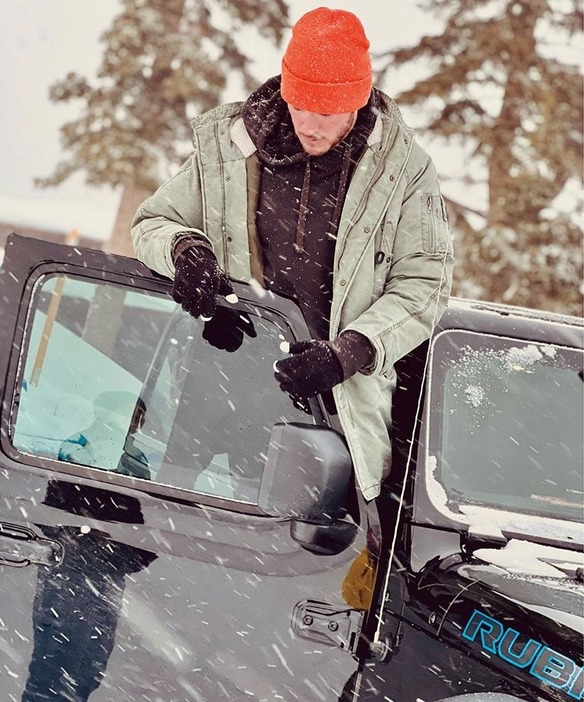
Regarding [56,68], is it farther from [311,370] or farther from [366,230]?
[311,370]

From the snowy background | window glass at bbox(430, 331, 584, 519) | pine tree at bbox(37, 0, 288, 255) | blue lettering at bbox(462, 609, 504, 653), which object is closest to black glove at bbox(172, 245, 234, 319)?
window glass at bbox(430, 331, 584, 519)

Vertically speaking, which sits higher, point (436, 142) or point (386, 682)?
point (436, 142)

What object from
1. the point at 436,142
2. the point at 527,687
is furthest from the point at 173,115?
the point at 527,687

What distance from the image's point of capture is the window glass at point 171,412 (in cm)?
266

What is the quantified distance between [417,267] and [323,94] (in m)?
0.52

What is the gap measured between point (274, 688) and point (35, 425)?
0.90 meters

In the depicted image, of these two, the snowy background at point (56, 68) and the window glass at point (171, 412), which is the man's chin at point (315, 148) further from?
the snowy background at point (56, 68)

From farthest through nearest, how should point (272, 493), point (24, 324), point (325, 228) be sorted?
point (325, 228), point (24, 324), point (272, 493)

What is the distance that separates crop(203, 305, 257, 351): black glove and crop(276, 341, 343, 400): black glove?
22 cm

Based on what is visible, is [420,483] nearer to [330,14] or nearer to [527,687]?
[527,687]

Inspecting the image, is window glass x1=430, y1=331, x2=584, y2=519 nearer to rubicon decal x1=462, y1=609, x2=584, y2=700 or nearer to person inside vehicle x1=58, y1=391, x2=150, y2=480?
rubicon decal x1=462, y1=609, x2=584, y2=700

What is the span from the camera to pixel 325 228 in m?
2.82

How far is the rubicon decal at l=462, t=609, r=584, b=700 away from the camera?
229 centimetres

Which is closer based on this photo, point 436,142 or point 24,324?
point 24,324
